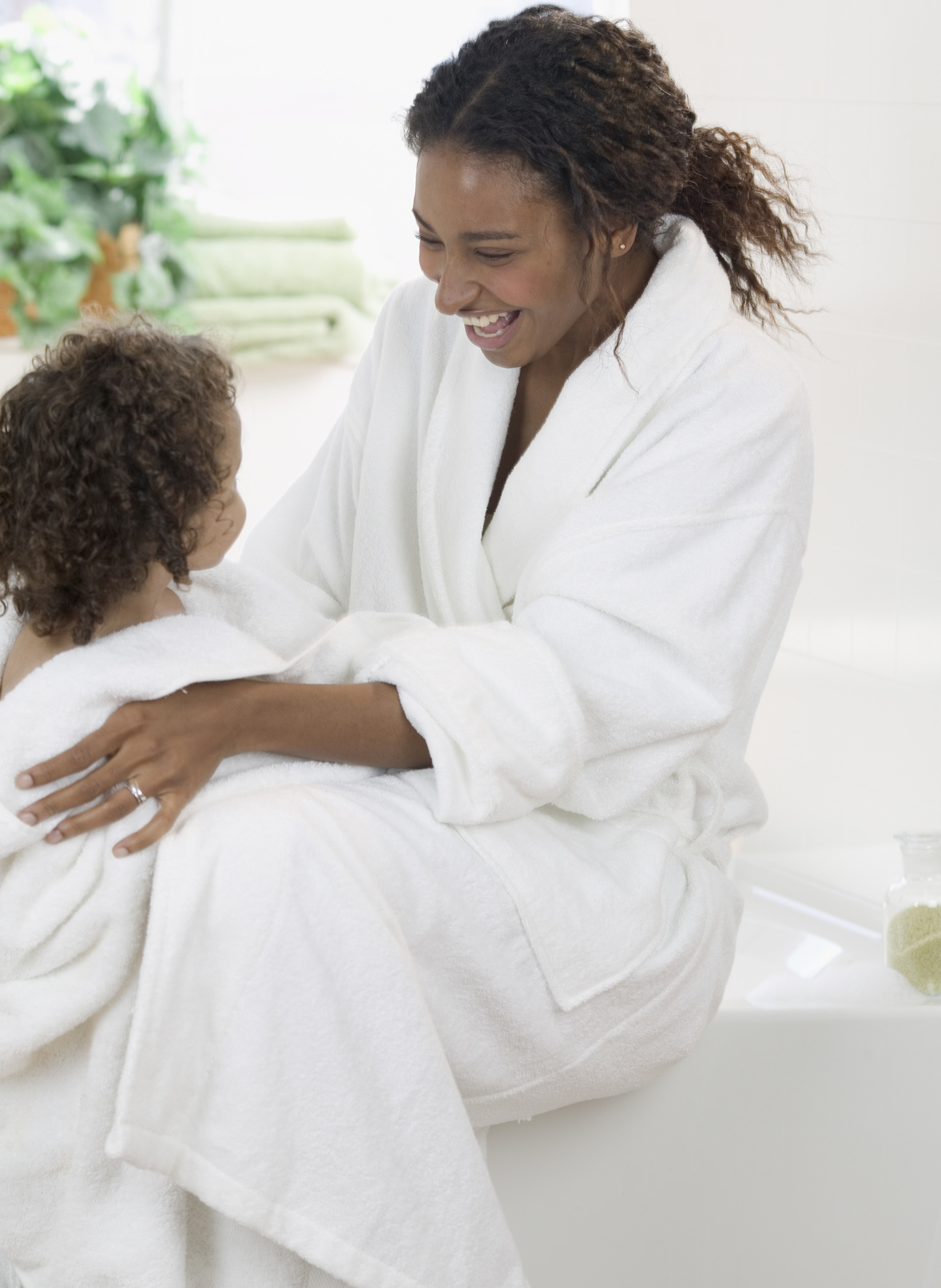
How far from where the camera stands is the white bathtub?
4.00 feet

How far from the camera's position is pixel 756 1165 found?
1.28 metres

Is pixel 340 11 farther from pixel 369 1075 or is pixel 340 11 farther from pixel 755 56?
pixel 369 1075

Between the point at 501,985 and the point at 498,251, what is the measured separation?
0.57 m

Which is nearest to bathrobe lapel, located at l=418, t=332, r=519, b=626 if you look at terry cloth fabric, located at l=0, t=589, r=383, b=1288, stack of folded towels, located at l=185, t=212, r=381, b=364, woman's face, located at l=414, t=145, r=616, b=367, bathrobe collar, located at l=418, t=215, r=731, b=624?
bathrobe collar, located at l=418, t=215, r=731, b=624

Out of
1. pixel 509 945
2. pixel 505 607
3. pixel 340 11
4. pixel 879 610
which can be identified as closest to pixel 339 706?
pixel 509 945

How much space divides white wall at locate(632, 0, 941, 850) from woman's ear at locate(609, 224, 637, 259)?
0.56 meters

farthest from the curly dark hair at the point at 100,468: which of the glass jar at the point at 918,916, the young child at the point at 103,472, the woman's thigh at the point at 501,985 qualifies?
the glass jar at the point at 918,916

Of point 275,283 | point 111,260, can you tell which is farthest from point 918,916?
point 111,260

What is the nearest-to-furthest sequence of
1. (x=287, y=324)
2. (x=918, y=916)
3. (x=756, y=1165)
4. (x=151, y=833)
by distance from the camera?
(x=151, y=833) → (x=756, y=1165) → (x=918, y=916) → (x=287, y=324)

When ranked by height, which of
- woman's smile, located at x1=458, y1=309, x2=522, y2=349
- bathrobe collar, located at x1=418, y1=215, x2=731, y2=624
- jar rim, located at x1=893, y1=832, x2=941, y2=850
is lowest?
jar rim, located at x1=893, y1=832, x2=941, y2=850

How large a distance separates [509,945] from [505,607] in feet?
1.24

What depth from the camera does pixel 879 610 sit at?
178cm

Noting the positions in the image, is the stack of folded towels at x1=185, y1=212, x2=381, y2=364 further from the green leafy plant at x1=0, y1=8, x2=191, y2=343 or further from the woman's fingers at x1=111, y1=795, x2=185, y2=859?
the woman's fingers at x1=111, y1=795, x2=185, y2=859

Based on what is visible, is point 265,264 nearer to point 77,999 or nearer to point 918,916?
point 918,916
